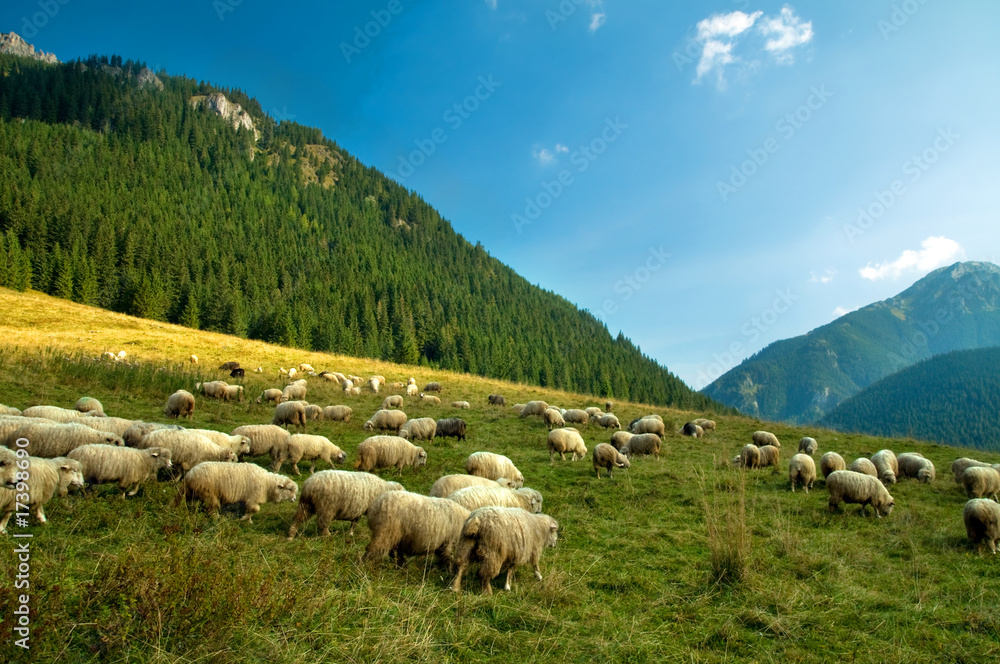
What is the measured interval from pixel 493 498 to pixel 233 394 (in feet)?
72.0

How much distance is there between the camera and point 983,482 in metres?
14.2

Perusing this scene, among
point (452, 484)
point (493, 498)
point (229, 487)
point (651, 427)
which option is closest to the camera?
point (229, 487)

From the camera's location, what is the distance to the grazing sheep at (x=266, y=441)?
547 inches

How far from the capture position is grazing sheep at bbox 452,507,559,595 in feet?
22.3

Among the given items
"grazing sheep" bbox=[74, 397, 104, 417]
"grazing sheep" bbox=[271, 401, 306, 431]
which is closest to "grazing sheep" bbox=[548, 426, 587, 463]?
"grazing sheep" bbox=[271, 401, 306, 431]

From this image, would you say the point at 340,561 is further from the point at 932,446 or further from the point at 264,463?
the point at 932,446

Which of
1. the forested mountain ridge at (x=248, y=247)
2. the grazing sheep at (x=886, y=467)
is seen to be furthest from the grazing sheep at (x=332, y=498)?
the forested mountain ridge at (x=248, y=247)

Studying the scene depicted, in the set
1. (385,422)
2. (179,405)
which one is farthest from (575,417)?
(179,405)

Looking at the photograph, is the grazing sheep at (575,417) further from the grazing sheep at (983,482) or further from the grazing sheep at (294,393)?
the grazing sheep at (983,482)

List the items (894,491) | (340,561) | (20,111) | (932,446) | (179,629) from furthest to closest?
(20,111) → (932,446) → (894,491) → (340,561) → (179,629)

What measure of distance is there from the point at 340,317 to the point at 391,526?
8383 centimetres

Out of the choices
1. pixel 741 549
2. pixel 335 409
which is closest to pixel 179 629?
pixel 741 549

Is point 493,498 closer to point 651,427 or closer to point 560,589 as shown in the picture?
point 560,589

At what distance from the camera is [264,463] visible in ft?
48.3
